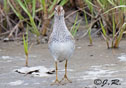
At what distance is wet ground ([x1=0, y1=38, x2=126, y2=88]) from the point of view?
3.40 m

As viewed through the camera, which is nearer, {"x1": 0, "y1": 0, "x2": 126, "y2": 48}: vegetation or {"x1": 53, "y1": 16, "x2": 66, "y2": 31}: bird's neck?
{"x1": 53, "y1": 16, "x2": 66, "y2": 31}: bird's neck

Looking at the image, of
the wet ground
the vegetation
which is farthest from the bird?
the vegetation

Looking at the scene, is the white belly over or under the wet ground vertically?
over

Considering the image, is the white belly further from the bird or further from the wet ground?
the wet ground

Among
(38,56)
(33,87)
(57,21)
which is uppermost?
(57,21)

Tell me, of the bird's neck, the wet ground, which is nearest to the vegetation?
the wet ground

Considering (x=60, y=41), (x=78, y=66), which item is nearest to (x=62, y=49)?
(x=60, y=41)

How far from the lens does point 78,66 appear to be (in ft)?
13.5

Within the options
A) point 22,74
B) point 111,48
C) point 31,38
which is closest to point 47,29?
point 31,38

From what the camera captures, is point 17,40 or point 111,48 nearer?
point 111,48

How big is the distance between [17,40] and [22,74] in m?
2.25

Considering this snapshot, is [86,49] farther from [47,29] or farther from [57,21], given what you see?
[57,21]

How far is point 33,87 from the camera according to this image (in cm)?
333

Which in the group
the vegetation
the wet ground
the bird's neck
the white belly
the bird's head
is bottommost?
the wet ground
